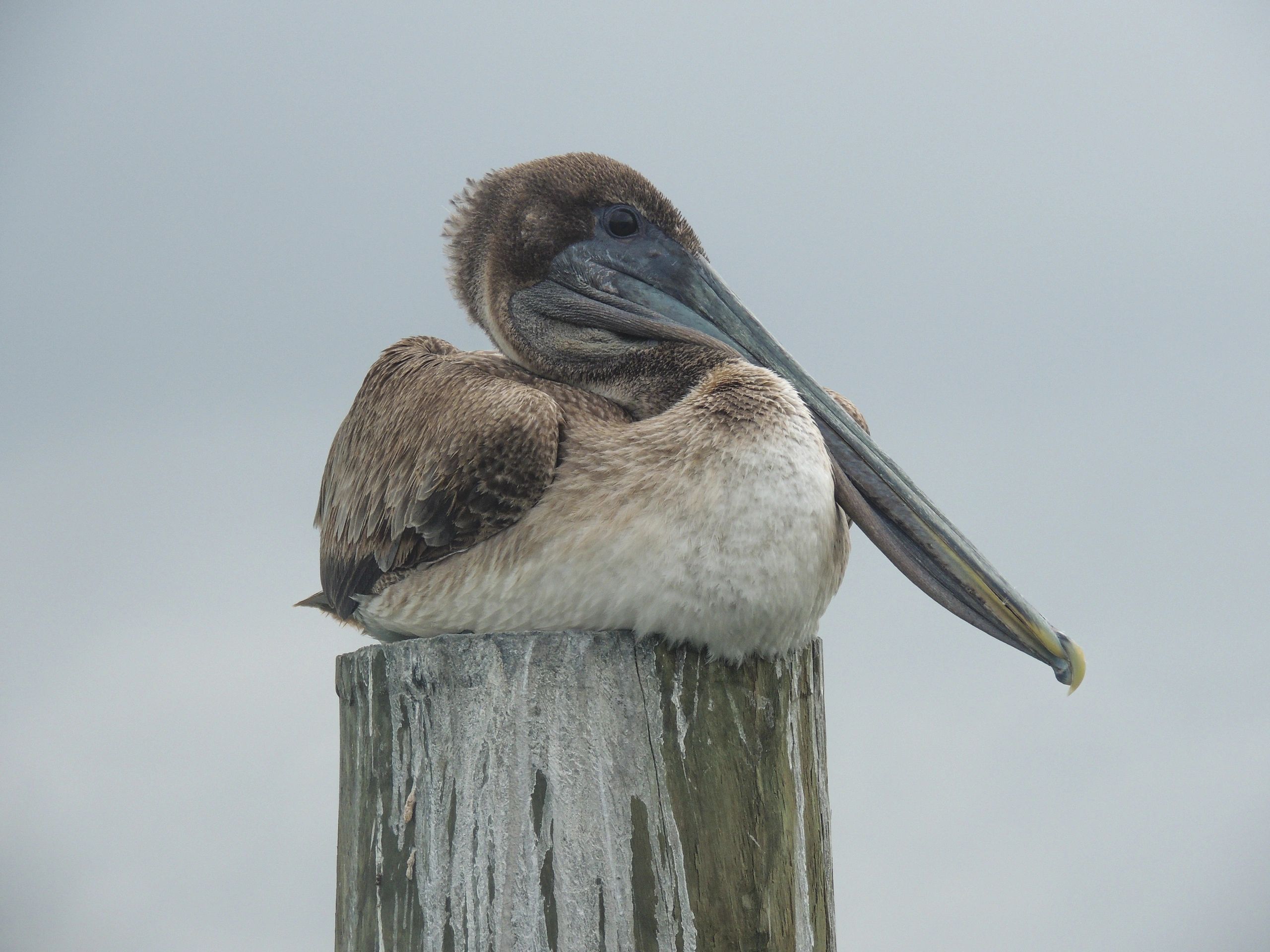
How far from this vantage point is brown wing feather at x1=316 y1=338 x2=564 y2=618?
3.04 m

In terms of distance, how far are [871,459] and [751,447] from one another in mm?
504

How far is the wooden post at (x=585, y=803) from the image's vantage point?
2.52m

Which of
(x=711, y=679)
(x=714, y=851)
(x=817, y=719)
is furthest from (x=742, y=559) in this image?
(x=714, y=851)

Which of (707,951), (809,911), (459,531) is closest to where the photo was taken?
(707,951)

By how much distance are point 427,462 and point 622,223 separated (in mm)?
968

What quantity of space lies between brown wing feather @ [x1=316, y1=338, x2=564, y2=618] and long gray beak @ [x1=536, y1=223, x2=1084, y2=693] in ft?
1.29

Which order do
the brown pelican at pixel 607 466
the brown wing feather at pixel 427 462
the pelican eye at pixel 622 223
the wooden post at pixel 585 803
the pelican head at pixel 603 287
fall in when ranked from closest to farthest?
the wooden post at pixel 585 803
the brown pelican at pixel 607 466
the brown wing feather at pixel 427 462
the pelican head at pixel 603 287
the pelican eye at pixel 622 223

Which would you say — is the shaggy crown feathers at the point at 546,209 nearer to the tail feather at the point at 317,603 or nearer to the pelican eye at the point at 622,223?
the pelican eye at the point at 622,223

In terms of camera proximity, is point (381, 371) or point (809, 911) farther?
point (381, 371)

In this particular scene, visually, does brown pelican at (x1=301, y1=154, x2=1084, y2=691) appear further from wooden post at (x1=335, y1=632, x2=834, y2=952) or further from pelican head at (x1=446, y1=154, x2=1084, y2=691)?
wooden post at (x1=335, y1=632, x2=834, y2=952)

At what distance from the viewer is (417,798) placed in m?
2.68

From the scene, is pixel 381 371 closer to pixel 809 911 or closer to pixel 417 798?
pixel 417 798

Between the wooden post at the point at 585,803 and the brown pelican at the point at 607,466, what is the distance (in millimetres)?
184

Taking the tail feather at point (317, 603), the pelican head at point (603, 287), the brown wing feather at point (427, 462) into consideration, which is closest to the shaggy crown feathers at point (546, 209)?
the pelican head at point (603, 287)
